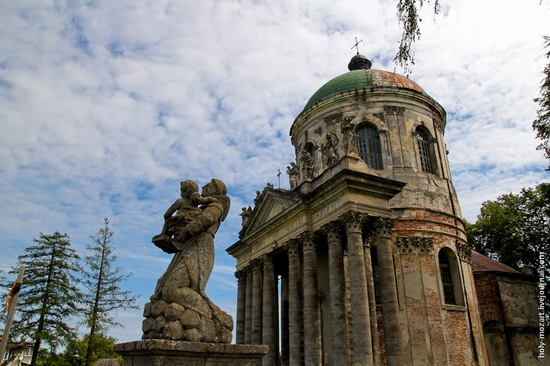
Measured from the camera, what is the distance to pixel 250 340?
23266 mm

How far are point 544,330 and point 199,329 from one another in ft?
84.2

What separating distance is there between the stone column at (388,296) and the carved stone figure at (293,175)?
25.5ft

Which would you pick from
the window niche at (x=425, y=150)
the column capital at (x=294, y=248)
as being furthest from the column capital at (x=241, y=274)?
the window niche at (x=425, y=150)

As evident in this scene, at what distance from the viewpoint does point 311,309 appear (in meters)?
18.5

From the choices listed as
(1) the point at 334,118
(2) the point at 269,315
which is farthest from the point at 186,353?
(1) the point at 334,118

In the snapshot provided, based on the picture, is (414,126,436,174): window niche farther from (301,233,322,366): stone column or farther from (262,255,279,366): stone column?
(262,255,279,366): stone column

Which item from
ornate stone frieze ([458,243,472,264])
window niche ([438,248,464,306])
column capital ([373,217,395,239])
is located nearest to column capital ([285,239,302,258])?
column capital ([373,217,395,239])

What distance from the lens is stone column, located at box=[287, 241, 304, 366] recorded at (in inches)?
756

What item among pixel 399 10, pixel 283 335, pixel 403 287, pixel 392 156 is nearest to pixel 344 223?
pixel 403 287

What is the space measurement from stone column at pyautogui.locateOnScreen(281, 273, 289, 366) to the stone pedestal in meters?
17.8

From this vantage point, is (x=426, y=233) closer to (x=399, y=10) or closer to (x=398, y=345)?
(x=398, y=345)

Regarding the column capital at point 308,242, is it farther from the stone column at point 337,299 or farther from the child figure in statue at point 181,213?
the child figure in statue at point 181,213

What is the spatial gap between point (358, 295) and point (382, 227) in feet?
11.1

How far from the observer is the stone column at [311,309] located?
18000mm
